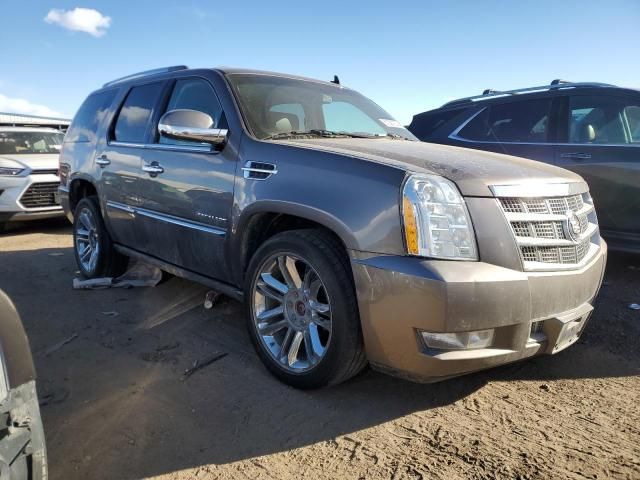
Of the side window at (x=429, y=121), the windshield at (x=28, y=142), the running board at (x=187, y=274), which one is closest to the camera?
the running board at (x=187, y=274)

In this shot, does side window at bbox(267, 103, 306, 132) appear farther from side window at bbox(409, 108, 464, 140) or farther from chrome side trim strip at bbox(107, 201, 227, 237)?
side window at bbox(409, 108, 464, 140)

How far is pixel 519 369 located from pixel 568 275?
813 millimetres

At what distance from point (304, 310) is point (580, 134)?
390 cm

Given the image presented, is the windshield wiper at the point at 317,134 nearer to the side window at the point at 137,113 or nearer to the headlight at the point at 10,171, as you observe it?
the side window at the point at 137,113

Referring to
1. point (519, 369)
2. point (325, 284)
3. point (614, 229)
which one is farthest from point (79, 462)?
point (614, 229)

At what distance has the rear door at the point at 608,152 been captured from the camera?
15.5 ft

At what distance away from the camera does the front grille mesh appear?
804 cm

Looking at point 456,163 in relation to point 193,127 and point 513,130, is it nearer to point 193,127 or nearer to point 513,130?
point 193,127

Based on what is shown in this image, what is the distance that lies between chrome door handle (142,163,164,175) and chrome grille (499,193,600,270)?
98.9 inches

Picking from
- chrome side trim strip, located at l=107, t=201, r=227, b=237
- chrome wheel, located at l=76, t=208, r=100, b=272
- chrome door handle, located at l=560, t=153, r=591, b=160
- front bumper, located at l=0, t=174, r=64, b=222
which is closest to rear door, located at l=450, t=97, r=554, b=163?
chrome door handle, located at l=560, t=153, r=591, b=160

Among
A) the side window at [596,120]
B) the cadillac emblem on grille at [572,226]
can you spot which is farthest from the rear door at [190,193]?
the side window at [596,120]

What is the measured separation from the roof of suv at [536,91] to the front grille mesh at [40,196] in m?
6.41

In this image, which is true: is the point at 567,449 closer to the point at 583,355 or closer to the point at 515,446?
the point at 515,446

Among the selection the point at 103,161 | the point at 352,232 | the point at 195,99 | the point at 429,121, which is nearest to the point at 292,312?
the point at 352,232
